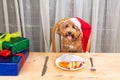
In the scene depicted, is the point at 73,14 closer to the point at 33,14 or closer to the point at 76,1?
the point at 76,1

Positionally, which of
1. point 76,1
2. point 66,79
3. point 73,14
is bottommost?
point 66,79

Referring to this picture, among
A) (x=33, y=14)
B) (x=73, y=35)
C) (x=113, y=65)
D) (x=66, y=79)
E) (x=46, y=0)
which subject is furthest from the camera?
(x=33, y=14)

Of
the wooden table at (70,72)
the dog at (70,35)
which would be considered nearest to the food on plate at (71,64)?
the wooden table at (70,72)

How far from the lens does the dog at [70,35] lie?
119 centimetres

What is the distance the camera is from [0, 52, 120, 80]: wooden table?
92 cm

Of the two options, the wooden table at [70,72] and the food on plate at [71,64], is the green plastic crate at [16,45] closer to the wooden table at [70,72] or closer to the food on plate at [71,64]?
the wooden table at [70,72]

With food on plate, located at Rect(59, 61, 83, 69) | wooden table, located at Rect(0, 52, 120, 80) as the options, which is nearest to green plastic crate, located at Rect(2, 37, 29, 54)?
wooden table, located at Rect(0, 52, 120, 80)

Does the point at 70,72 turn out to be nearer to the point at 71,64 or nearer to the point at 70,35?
the point at 71,64

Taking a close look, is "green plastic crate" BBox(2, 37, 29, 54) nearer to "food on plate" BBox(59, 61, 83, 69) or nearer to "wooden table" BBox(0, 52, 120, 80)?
"wooden table" BBox(0, 52, 120, 80)


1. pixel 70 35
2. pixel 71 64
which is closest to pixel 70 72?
pixel 71 64

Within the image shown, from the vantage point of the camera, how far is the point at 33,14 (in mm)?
1718

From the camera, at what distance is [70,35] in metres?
1.19

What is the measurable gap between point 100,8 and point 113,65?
762mm

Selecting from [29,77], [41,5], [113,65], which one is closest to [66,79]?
[29,77]
